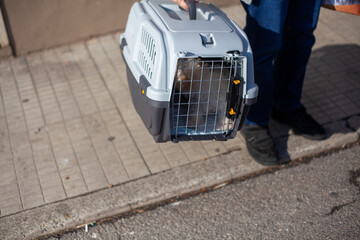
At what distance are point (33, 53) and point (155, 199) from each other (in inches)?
91.3

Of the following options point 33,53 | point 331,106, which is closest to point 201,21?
point 331,106

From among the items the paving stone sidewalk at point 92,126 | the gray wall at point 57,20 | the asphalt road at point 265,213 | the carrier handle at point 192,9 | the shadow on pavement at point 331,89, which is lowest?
the asphalt road at point 265,213

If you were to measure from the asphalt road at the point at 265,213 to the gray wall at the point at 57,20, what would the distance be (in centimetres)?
237

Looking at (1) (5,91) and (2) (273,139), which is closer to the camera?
(2) (273,139)

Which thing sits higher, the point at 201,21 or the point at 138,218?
the point at 201,21

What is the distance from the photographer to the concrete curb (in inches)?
105

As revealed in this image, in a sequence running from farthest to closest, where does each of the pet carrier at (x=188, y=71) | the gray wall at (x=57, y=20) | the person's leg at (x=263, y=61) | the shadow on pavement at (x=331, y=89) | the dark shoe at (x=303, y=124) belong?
1. the gray wall at (x=57, y=20)
2. the shadow on pavement at (x=331, y=89)
3. the dark shoe at (x=303, y=124)
4. the person's leg at (x=263, y=61)
5. the pet carrier at (x=188, y=71)

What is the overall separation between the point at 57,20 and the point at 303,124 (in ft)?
8.70

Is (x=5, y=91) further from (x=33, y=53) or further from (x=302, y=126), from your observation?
(x=302, y=126)

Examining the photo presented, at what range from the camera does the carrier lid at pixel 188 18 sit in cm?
232

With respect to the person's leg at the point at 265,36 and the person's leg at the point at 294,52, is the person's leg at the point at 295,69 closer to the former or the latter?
the person's leg at the point at 294,52

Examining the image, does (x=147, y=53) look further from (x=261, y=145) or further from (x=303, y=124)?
(x=303, y=124)

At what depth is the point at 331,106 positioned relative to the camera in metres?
3.59

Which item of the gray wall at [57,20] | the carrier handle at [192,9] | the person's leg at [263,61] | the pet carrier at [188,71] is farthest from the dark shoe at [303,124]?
the gray wall at [57,20]
